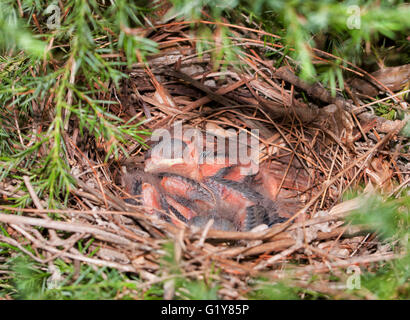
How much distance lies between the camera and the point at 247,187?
173 cm

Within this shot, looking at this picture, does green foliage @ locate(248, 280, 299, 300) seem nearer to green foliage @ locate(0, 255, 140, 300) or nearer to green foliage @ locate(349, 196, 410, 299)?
green foliage @ locate(349, 196, 410, 299)

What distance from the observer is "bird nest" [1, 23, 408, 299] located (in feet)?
3.69

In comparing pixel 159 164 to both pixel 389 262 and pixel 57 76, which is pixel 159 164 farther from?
pixel 389 262

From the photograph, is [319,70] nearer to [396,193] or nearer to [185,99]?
[396,193]

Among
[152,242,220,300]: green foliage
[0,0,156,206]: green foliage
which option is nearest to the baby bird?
[0,0,156,206]: green foliage

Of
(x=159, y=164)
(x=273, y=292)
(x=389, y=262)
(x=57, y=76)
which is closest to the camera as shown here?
(x=273, y=292)

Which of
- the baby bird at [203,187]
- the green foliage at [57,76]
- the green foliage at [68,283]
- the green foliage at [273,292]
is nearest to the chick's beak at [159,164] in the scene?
the baby bird at [203,187]

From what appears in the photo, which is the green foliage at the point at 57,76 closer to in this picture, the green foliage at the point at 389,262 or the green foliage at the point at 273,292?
the green foliage at the point at 273,292

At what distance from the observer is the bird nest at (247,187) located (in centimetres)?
112

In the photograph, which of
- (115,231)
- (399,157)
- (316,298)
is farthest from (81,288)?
(399,157)

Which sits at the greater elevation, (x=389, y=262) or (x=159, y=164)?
(x=159, y=164)

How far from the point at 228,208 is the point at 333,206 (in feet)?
1.58

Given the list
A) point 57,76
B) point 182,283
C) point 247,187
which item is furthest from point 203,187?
point 57,76

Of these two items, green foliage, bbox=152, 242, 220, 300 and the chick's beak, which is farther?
the chick's beak
